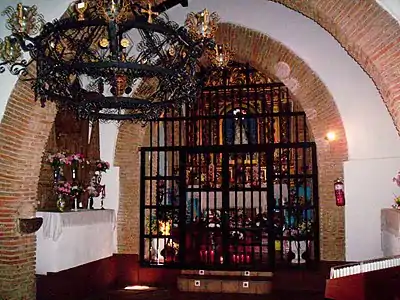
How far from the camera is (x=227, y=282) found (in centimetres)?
825

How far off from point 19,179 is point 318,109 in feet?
15.3

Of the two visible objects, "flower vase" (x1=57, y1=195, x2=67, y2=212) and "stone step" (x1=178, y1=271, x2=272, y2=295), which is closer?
"flower vase" (x1=57, y1=195, x2=67, y2=212)

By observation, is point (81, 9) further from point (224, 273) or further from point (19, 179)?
point (224, 273)

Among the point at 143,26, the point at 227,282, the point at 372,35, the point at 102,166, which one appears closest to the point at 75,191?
the point at 102,166

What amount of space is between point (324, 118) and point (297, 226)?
1.87 m

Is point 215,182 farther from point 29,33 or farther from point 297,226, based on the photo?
point 29,33

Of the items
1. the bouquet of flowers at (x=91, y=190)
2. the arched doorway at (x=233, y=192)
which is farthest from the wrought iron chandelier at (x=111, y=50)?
the arched doorway at (x=233, y=192)

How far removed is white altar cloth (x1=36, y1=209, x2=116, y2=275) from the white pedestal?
4.46 metres

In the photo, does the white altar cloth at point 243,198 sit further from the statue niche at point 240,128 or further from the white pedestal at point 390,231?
the white pedestal at point 390,231

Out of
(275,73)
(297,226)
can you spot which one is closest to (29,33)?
(275,73)

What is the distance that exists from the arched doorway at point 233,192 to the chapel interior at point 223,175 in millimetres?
25

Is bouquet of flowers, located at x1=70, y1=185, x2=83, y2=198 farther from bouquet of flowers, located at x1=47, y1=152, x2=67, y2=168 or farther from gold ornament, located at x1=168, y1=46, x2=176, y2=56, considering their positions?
gold ornament, located at x1=168, y1=46, x2=176, y2=56

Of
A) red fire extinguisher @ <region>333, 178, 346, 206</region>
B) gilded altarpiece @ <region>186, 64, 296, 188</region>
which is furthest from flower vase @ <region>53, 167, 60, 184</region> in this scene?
red fire extinguisher @ <region>333, 178, 346, 206</region>

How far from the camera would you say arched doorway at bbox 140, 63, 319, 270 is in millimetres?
8398
